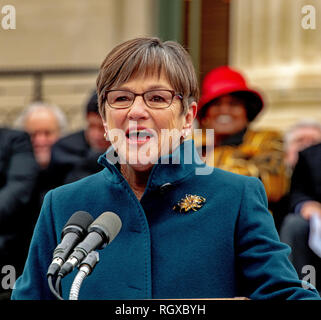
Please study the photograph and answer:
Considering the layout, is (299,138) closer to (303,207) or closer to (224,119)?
(224,119)

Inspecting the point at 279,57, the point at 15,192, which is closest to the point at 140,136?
the point at 15,192

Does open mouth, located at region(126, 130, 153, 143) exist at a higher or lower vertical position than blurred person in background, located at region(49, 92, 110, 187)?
higher

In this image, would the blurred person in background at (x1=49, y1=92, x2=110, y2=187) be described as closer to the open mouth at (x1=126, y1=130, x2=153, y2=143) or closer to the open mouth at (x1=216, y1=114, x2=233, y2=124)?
the open mouth at (x1=216, y1=114, x2=233, y2=124)

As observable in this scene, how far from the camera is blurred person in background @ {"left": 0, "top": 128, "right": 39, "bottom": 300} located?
4328 millimetres

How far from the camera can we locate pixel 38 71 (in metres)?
8.40

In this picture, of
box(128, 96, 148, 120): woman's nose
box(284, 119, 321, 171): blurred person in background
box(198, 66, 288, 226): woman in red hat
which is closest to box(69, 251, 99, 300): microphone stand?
box(128, 96, 148, 120): woman's nose

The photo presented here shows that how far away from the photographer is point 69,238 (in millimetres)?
1705

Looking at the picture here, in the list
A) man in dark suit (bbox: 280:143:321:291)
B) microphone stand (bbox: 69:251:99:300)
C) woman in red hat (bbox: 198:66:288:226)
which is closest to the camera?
microphone stand (bbox: 69:251:99:300)

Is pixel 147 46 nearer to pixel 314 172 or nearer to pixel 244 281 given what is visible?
pixel 244 281

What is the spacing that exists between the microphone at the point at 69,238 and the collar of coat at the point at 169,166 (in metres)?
0.37

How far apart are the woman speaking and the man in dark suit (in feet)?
5.58

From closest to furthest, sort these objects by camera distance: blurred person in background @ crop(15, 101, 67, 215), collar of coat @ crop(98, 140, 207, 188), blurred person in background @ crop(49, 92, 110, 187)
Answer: collar of coat @ crop(98, 140, 207, 188)
blurred person in background @ crop(49, 92, 110, 187)
blurred person in background @ crop(15, 101, 67, 215)

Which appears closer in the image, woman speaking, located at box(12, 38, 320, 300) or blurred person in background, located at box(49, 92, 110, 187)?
woman speaking, located at box(12, 38, 320, 300)

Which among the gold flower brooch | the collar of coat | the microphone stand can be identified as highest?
the collar of coat
